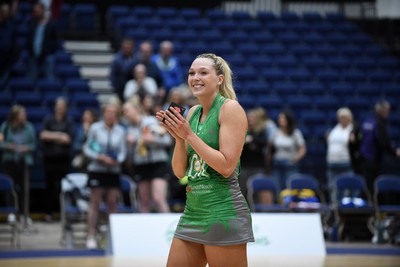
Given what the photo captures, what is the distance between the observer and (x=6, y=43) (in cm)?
1325

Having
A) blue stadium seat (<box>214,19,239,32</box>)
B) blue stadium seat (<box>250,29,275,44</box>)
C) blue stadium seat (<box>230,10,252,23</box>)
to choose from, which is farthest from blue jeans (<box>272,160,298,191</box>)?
blue stadium seat (<box>230,10,252,23</box>)

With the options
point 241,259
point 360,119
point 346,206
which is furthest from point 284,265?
point 360,119

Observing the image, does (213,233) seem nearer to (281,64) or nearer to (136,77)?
(136,77)

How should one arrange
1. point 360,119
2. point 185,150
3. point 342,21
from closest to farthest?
point 185,150 → point 360,119 → point 342,21

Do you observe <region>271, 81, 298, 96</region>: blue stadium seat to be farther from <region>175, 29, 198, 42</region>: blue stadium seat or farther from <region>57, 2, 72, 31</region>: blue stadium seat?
<region>57, 2, 72, 31</region>: blue stadium seat

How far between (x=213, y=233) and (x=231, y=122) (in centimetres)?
55

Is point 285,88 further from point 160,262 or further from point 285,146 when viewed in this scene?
point 160,262

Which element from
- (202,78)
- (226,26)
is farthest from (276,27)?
(202,78)

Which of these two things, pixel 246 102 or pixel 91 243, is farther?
pixel 246 102

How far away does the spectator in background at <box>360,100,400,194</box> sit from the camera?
1165 centimetres

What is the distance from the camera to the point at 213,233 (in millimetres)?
3707

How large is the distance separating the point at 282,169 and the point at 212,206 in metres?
8.07

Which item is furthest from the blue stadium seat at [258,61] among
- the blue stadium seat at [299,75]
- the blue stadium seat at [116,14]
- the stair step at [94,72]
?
the stair step at [94,72]

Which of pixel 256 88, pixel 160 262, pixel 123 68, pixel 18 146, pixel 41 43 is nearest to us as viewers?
pixel 160 262
